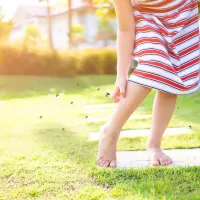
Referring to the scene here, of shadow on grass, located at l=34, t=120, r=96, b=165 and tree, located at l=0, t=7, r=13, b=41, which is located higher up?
shadow on grass, located at l=34, t=120, r=96, b=165

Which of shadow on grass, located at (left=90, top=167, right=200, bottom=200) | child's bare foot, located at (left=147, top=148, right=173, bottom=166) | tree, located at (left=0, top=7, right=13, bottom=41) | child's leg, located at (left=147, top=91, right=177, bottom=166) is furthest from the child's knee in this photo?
tree, located at (left=0, top=7, right=13, bottom=41)

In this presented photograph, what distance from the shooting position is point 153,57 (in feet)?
5.86

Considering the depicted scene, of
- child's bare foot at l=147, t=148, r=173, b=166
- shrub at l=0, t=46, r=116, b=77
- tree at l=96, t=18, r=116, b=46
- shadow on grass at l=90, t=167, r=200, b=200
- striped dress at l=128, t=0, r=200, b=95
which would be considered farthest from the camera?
tree at l=96, t=18, r=116, b=46

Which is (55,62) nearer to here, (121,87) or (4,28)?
(4,28)

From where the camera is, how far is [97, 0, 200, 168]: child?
1800 mm

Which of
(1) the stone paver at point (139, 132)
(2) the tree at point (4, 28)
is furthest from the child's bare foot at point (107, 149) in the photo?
(2) the tree at point (4, 28)

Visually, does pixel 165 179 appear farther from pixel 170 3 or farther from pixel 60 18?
pixel 60 18

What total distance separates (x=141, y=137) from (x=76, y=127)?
0.73 meters

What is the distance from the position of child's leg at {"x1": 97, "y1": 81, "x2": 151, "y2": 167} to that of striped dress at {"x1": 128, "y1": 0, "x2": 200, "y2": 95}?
53mm

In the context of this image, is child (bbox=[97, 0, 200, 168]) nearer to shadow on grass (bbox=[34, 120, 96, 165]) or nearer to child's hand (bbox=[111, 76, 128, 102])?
child's hand (bbox=[111, 76, 128, 102])

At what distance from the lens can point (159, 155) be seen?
1964mm

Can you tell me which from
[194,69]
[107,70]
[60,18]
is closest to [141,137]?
[194,69]

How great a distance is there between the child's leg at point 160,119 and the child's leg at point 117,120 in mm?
139

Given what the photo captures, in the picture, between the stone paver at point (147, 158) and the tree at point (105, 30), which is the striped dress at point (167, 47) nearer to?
the stone paver at point (147, 158)
